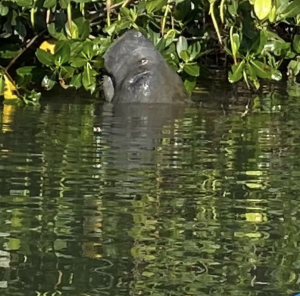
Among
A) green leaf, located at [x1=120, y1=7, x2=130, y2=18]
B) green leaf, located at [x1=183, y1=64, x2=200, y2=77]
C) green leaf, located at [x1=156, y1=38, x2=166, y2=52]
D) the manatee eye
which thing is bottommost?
green leaf, located at [x1=183, y1=64, x2=200, y2=77]

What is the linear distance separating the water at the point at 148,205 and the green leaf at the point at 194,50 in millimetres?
861

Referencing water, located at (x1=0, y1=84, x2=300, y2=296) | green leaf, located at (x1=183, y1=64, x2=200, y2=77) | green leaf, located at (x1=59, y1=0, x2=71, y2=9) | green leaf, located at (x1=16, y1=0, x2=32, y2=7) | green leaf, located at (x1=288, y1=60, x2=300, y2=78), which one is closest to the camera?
water, located at (x1=0, y1=84, x2=300, y2=296)

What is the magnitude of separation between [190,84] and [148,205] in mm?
2591

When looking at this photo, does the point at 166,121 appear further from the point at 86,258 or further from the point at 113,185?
the point at 86,258

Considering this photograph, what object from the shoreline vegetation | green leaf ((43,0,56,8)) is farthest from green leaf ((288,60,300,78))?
green leaf ((43,0,56,8))

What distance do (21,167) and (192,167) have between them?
1.90 ft

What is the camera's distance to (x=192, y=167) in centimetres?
371

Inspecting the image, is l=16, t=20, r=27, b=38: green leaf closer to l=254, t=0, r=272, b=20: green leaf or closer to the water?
the water

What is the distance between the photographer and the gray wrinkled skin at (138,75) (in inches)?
214

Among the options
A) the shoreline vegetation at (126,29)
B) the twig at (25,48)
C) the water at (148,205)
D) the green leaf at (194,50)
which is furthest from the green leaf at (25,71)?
the green leaf at (194,50)

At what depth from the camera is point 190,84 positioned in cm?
567

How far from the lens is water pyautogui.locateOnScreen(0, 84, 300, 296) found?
8.05 feet

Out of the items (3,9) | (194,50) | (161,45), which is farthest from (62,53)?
(194,50)

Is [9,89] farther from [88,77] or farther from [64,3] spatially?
[64,3]
